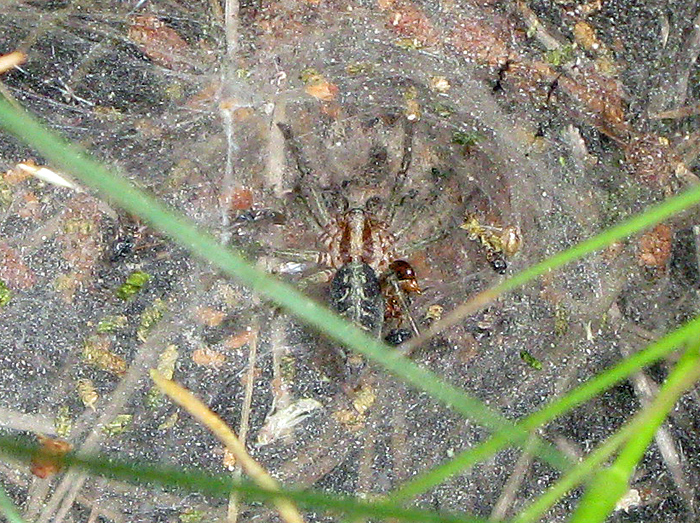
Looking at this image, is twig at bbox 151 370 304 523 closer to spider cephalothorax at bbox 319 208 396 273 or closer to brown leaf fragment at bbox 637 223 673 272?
spider cephalothorax at bbox 319 208 396 273

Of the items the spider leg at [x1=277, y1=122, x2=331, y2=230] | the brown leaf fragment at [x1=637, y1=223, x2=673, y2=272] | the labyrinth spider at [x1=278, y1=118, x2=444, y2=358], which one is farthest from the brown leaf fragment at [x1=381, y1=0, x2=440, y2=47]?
the brown leaf fragment at [x1=637, y1=223, x2=673, y2=272]

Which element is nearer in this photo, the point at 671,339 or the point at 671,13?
the point at 671,339

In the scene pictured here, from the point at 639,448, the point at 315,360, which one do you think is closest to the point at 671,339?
the point at 639,448

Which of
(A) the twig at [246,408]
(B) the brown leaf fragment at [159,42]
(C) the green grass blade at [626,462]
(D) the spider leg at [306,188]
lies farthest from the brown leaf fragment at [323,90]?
(C) the green grass blade at [626,462]

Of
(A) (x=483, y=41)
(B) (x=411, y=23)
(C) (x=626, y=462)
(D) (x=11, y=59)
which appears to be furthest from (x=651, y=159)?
(D) (x=11, y=59)

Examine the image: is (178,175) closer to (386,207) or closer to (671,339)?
(386,207)

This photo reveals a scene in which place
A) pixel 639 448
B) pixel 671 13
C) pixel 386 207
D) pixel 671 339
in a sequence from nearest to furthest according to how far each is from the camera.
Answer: pixel 639 448
pixel 671 339
pixel 671 13
pixel 386 207
